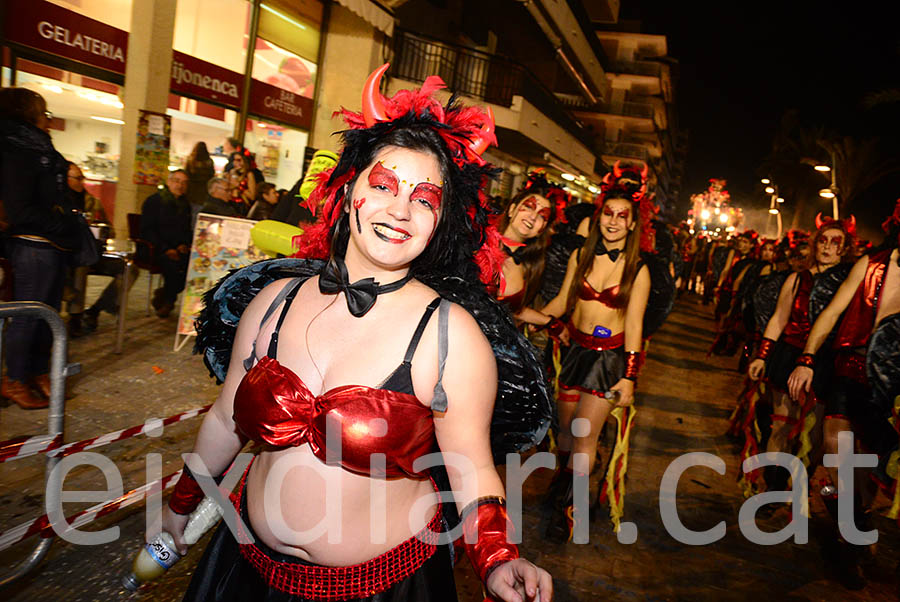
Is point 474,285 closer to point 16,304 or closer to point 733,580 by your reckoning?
point 16,304

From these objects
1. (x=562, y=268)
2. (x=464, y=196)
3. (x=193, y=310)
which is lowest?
(x=193, y=310)

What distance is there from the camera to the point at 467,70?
655 inches

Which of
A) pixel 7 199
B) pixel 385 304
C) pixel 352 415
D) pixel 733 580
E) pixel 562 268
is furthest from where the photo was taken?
pixel 562 268

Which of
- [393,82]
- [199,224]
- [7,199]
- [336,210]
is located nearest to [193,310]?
[199,224]

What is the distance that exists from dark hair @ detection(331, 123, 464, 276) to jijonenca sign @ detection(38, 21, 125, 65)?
8.45m

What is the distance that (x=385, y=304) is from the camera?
5.74ft

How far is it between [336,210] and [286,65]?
11812mm

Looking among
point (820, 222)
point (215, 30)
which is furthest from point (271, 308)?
point (215, 30)

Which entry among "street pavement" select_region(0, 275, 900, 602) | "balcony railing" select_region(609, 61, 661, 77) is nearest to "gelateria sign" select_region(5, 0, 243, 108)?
"street pavement" select_region(0, 275, 900, 602)

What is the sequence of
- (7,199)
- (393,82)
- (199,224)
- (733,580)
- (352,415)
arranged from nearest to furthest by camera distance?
(352,415) < (733,580) < (7,199) < (199,224) < (393,82)

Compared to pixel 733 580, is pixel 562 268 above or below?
above

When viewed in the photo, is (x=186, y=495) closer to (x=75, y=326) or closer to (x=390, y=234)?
(x=390, y=234)

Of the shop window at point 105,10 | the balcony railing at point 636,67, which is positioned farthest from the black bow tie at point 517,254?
the balcony railing at point 636,67

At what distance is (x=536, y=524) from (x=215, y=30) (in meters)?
10.2
